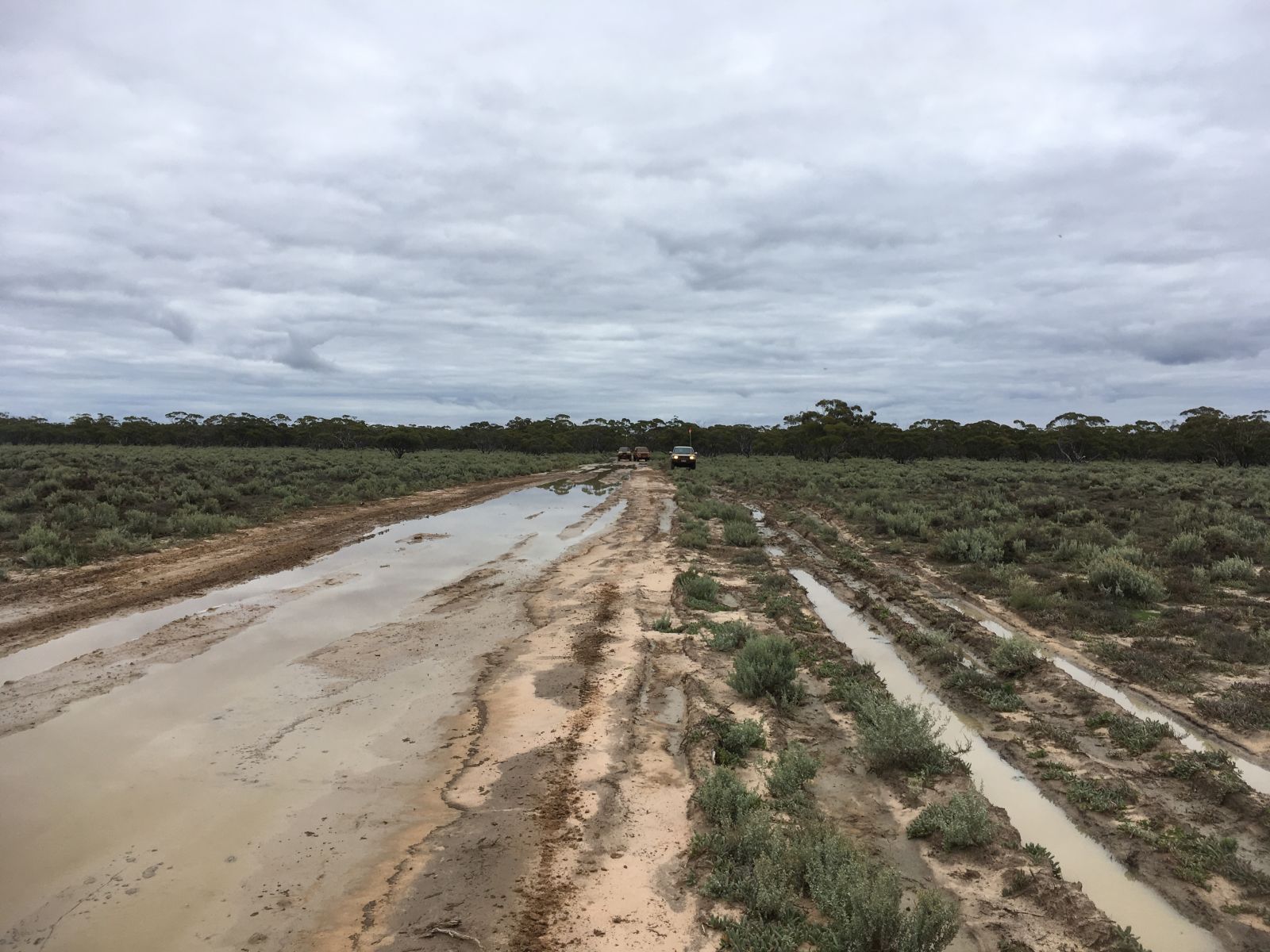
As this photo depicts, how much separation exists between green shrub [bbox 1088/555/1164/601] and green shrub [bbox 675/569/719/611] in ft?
22.1

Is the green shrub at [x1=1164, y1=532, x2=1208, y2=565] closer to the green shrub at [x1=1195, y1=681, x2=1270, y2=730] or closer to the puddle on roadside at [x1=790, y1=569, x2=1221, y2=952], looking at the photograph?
the green shrub at [x1=1195, y1=681, x2=1270, y2=730]

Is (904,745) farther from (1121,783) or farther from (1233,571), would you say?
(1233,571)

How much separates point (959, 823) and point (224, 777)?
241 inches

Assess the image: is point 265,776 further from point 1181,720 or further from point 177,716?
point 1181,720

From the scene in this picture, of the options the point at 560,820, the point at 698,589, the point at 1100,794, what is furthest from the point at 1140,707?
the point at 698,589

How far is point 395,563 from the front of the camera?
15.9m

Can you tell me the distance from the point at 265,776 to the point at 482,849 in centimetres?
242

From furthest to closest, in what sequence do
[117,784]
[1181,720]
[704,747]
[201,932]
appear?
[1181,720] < [704,747] < [117,784] < [201,932]

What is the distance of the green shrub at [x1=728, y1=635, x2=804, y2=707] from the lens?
7.87m

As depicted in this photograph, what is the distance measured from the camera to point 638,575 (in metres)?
14.5

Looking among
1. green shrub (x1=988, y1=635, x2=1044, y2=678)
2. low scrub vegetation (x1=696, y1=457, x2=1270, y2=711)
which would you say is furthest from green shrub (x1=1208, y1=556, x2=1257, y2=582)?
green shrub (x1=988, y1=635, x2=1044, y2=678)

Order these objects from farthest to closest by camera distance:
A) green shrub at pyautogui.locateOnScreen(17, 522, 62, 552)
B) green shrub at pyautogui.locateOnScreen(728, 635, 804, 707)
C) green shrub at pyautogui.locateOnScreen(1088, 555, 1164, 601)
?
green shrub at pyautogui.locateOnScreen(17, 522, 62, 552), green shrub at pyautogui.locateOnScreen(1088, 555, 1164, 601), green shrub at pyautogui.locateOnScreen(728, 635, 804, 707)

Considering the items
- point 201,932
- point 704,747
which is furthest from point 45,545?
point 704,747

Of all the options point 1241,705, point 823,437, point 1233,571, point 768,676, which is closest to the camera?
point 1241,705
